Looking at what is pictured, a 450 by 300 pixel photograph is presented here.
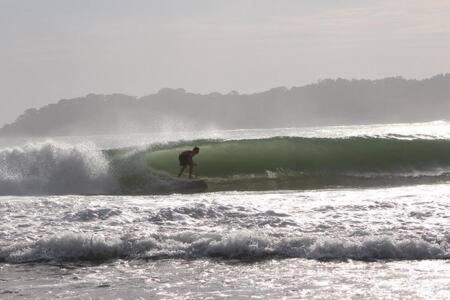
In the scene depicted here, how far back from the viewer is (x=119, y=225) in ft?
35.5

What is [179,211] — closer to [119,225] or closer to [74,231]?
[119,225]

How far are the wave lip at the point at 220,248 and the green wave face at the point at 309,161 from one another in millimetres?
8807

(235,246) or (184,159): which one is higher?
(184,159)

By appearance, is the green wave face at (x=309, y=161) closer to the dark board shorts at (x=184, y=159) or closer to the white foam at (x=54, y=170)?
the dark board shorts at (x=184, y=159)

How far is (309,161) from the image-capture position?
22641mm

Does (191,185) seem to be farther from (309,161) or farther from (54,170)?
(309,161)

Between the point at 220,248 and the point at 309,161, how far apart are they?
1378 centimetres

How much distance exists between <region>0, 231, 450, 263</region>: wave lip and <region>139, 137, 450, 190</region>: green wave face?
8.81 metres

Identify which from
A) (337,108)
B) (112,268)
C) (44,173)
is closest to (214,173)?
(44,173)

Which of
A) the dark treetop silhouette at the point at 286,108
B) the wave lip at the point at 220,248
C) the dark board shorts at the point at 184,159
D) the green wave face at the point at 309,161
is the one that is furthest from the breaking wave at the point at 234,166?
the dark treetop silhouette at the point at 286,108

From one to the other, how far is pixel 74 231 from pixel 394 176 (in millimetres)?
13521

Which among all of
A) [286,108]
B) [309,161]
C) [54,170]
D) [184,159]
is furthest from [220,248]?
[286,108]

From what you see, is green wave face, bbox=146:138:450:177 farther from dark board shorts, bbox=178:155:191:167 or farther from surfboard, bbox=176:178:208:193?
surfboard, bbox=176:178:208:193

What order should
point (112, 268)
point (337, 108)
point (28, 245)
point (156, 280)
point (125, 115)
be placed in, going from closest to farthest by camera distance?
point (156, 280) < point (112, 268) < point (28, 245) < point (337, 108) < point (125, 115)
